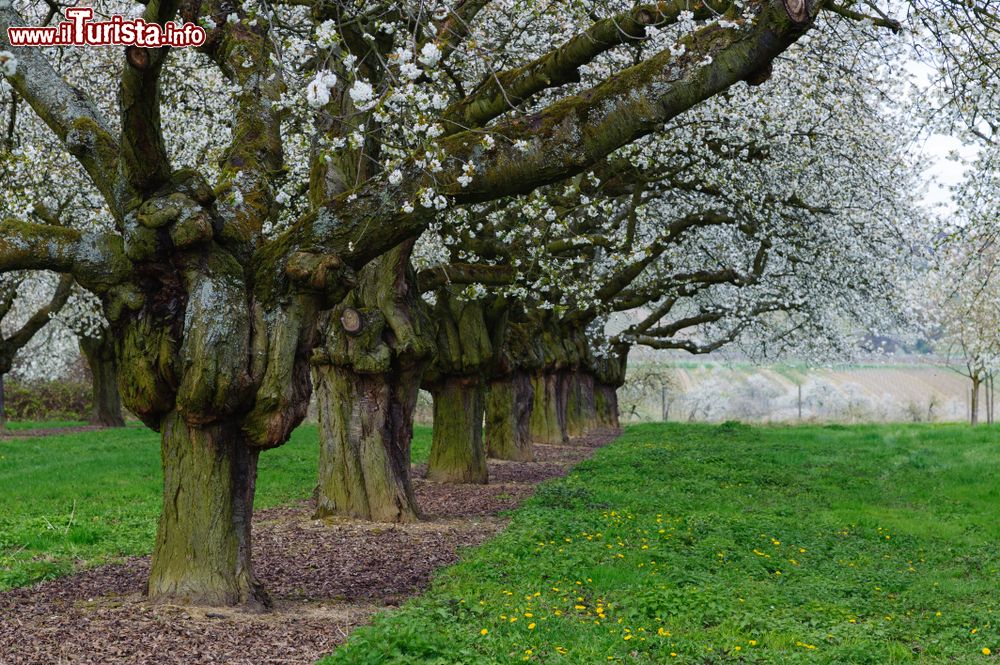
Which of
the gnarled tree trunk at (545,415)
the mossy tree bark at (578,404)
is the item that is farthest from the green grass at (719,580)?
the mossy tree bark at (578,404)

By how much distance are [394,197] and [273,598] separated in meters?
3.59

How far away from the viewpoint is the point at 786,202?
21141mm

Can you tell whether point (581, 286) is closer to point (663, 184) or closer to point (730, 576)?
point (663, 184)

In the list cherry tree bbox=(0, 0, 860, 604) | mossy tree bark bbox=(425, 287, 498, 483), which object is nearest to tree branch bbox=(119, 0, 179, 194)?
cherry tree bbox=(0, 0, 860, 604)

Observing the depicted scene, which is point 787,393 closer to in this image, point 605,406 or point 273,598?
point 605,406

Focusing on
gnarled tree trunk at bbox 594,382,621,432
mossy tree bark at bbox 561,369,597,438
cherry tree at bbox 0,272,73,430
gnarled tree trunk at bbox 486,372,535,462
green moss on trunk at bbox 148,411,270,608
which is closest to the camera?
green moss on trunk at bbox 148,411,270,608

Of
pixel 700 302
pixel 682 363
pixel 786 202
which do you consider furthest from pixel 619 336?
pixel 682 363

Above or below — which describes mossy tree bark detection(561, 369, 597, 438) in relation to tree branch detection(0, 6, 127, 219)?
below

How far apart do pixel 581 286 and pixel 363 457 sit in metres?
9.01

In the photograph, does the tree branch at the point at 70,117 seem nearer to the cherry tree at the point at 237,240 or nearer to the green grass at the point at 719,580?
the cherry tree at the point at 237,240

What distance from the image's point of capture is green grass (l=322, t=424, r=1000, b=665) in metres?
6.93

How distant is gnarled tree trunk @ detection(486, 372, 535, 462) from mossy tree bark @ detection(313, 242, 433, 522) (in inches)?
394

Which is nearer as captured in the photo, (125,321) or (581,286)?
(125,321)

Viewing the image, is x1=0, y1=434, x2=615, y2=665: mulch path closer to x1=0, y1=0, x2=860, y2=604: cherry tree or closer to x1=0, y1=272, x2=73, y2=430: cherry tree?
x1=0, y1=0, x2=860, y2=604: cherry tree
